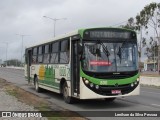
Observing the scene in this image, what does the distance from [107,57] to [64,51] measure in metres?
2.84

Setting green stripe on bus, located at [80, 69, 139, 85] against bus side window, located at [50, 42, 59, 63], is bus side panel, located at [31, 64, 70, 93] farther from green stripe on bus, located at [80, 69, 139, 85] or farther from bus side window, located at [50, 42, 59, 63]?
green stripe on bus, located at [80, 69, 139, 85]

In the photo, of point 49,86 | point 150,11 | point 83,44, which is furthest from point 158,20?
point 83,44

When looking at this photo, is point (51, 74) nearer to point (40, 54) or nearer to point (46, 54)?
point (46, 54)

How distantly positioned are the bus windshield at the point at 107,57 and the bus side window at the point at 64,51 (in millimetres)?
1895

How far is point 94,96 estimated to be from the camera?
14.1 metres

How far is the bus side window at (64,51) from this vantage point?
53.5ft

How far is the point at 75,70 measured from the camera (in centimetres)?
1522

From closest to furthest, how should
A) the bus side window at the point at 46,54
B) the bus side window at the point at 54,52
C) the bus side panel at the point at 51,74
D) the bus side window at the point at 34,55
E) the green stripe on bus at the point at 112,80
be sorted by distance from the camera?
the green stripe on bus at the point at 112,80, the bus side panel at the point at 51,74, the bus side window at the point at 54,52, the bus side window at the point at 46,54, the bus side window at the point at 34,55

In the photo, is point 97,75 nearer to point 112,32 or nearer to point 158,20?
point 112,32

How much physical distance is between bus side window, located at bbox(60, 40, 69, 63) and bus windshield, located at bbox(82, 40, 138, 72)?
6.22 ft

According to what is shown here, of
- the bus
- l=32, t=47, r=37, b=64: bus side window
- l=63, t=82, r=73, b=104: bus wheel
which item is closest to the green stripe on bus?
the bus

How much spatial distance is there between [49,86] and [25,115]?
826 cm

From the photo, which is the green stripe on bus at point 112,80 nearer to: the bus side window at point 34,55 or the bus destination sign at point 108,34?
the bus destination sign at point 108,34

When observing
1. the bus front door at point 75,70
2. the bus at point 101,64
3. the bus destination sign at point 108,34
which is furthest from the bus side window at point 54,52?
Result: the bus destination sign at point 108,34
